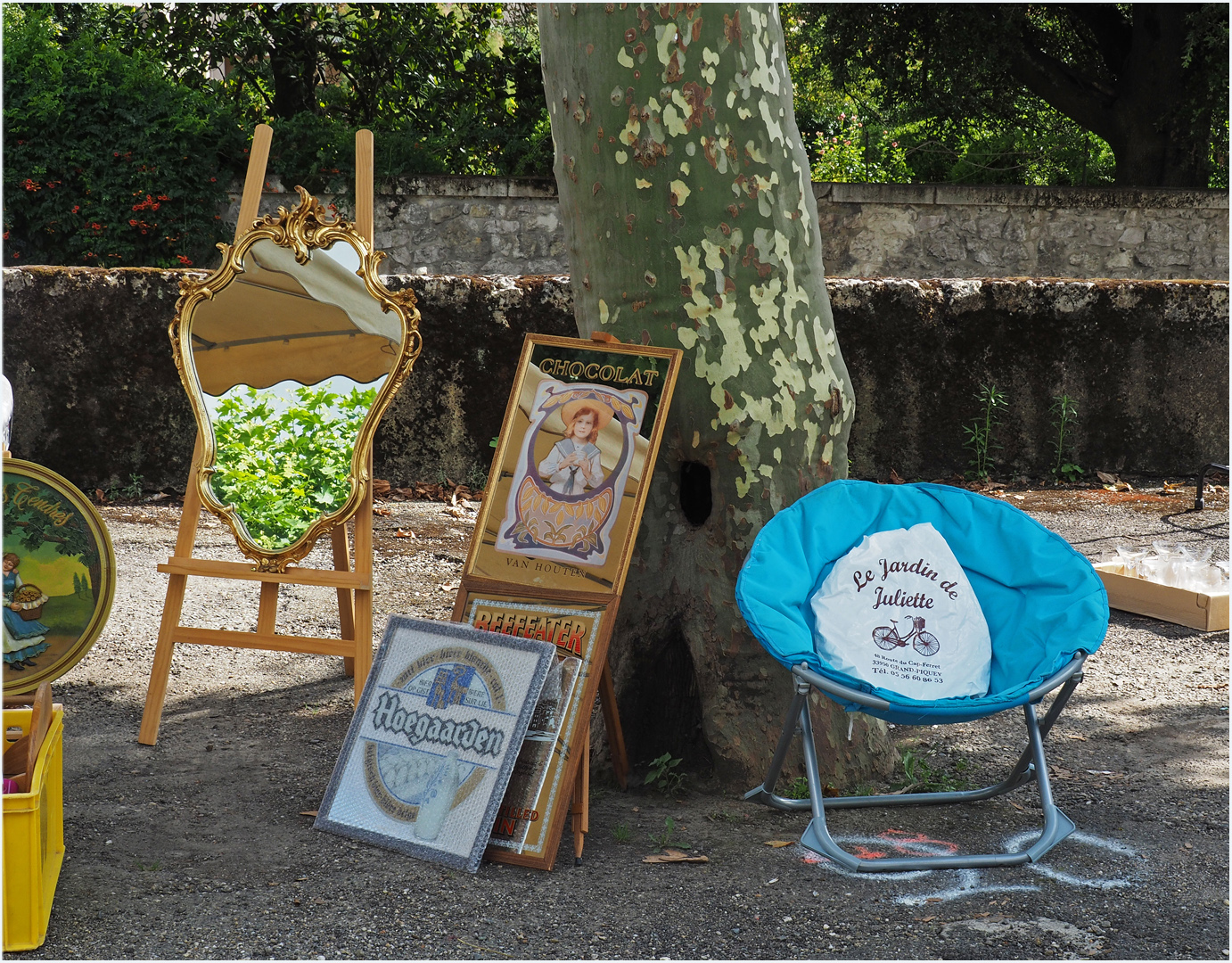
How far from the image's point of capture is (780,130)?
296 centimetres

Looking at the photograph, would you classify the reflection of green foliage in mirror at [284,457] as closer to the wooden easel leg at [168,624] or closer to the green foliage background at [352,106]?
the wooden easel leg at [168,624]

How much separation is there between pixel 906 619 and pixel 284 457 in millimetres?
1990

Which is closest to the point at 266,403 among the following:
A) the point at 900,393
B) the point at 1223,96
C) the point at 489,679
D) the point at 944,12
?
the point at 489,679

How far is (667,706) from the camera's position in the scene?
3.14 metres

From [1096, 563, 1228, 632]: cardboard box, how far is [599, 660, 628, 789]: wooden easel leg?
7.80 ft

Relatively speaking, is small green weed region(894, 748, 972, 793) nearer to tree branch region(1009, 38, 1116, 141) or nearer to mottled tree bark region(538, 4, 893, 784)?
mottled tree bark region(538, 4, 893, 784)

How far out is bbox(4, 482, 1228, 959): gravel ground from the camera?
7.44 ft

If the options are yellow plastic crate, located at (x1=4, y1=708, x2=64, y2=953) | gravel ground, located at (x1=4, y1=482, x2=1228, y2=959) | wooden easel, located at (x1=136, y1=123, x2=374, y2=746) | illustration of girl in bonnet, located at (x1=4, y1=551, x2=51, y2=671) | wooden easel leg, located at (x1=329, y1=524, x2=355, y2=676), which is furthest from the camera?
wooden easel leg, located at (x1=329, y1=524, x2=355, y2=676)

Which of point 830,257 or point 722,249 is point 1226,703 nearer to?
point 722,249

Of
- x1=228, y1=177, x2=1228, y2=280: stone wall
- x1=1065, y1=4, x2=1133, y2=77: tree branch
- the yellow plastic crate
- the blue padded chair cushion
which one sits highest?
x1=1065, y1=4, x2=1133, y2=77: tree branch

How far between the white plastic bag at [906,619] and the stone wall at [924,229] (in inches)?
282

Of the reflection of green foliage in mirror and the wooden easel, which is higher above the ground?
the reflection of green foliage in mirror

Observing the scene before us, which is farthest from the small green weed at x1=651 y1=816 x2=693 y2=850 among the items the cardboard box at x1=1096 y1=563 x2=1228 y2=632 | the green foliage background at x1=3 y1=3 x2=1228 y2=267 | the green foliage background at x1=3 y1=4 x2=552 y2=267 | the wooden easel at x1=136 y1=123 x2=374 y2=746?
the green foliage background at x1=3 y1=3 x2=1228 y2=267

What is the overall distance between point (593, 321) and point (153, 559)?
3.21 m
